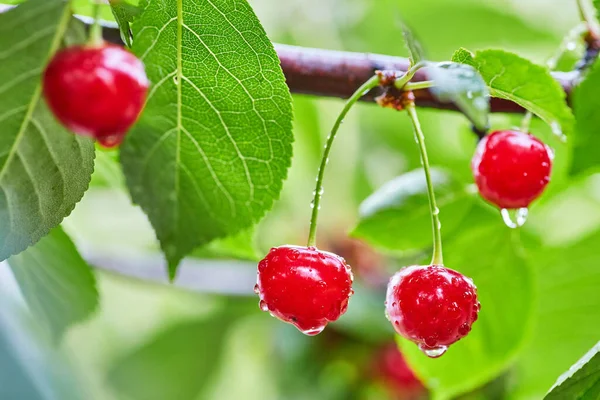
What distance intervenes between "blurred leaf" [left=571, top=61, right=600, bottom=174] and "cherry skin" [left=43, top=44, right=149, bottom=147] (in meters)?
0.73

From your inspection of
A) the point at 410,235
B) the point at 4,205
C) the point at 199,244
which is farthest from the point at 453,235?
the point at 4,205

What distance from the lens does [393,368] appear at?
7.66 feet

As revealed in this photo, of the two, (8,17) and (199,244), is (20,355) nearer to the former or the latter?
(199,244)

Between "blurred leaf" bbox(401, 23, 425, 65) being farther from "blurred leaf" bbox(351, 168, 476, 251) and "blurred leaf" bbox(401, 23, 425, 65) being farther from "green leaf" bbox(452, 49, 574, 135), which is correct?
"blurred leaf" bbox(351, 168, 476, 251)

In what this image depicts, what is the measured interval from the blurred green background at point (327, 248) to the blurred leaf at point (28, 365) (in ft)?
0.05

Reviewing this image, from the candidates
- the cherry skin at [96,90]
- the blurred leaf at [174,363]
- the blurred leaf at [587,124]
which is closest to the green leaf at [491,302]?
the blurred leaf at [587,124]

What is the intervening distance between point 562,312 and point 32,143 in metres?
1.55

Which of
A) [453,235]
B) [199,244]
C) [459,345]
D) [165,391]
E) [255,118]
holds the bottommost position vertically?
[165,391]

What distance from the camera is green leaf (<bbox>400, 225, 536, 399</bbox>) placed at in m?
1.50

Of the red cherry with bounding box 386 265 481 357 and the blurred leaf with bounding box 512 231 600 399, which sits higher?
the red cherry with bounding box 386 265 481 357

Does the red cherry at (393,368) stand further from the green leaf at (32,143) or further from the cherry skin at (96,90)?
the cherry skin at (96,90)

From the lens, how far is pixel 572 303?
1.95 metres

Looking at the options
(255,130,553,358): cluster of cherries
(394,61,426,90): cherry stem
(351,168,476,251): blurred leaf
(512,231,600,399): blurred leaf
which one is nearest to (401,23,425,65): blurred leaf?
(394,61,426,90): cherry stem

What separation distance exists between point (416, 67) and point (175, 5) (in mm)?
281
